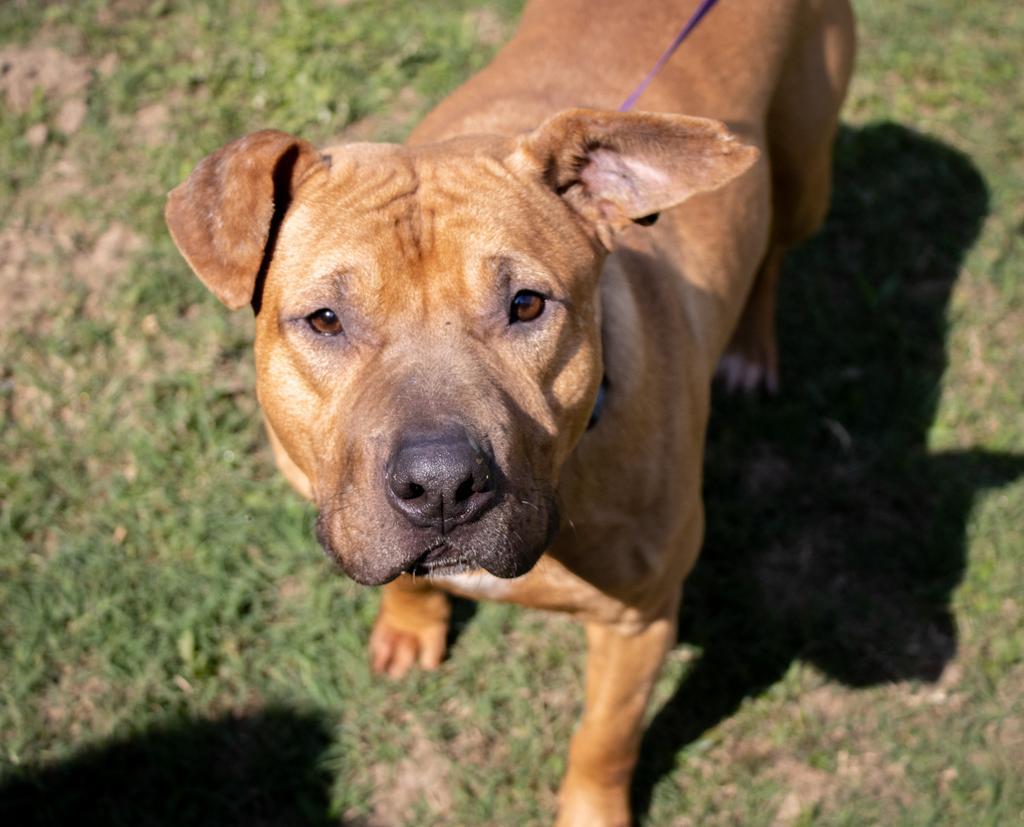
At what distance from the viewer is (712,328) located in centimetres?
393

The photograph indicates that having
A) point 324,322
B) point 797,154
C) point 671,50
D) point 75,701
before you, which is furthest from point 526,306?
point 75,701

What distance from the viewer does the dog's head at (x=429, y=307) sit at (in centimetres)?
259

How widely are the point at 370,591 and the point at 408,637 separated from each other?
29 centimetres

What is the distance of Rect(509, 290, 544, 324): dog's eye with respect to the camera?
2.82 meters

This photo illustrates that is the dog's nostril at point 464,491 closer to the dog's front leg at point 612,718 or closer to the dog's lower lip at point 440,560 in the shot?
the dog's lower lip at point 440,560

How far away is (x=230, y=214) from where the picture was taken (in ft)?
9.13

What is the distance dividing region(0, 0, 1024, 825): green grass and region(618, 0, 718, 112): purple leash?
196 centimetres

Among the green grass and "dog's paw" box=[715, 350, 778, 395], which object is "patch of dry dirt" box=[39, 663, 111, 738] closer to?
the green grass

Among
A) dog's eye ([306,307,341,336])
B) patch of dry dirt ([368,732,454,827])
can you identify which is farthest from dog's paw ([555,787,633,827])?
dog's eye ([306,307,341,336])

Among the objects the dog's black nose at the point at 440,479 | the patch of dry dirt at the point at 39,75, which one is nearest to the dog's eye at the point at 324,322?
the dog's black nose at the point at 440,479

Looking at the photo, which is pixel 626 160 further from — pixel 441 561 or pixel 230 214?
pixel 441 561

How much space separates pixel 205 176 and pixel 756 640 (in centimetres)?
297

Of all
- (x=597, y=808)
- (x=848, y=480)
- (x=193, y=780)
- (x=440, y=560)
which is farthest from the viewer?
(x=848, y=480)

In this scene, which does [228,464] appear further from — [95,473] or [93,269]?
[93,269]
